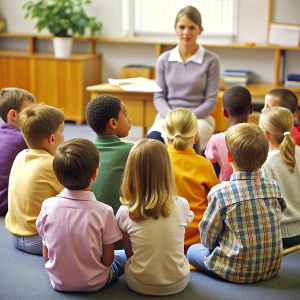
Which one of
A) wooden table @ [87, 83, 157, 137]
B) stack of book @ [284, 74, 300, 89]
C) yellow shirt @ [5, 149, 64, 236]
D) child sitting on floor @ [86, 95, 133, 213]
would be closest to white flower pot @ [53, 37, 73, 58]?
wooden table @ [87, 83, 157, 137]

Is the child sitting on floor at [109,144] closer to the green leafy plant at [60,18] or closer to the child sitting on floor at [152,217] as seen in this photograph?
the child sitting on floor at [152,217]

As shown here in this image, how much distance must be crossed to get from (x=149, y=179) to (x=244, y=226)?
417mm

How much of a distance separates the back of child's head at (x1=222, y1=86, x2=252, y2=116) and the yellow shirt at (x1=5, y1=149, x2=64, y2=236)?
1062 mm

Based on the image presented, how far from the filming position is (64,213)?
1.97 m

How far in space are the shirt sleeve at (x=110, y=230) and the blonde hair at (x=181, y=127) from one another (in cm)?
54

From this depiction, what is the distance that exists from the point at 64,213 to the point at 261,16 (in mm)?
3521

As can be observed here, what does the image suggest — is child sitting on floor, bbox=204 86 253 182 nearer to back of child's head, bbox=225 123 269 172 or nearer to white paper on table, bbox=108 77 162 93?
back of child's head, bbox=225 123 269 172

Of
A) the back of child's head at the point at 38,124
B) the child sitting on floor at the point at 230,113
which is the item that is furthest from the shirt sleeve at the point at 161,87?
the back of child's head at the point at 38,124

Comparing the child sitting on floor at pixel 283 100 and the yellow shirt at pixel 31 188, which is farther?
the child sitting on floor at pixel 283 100

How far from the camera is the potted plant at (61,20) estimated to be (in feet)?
16.5

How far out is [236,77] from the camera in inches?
189

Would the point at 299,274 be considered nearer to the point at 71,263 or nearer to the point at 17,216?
the point at 71,263

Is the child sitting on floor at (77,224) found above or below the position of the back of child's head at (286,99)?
below

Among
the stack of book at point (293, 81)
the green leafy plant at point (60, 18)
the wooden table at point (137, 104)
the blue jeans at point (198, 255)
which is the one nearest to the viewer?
the blue jeans at point (198, 255)
